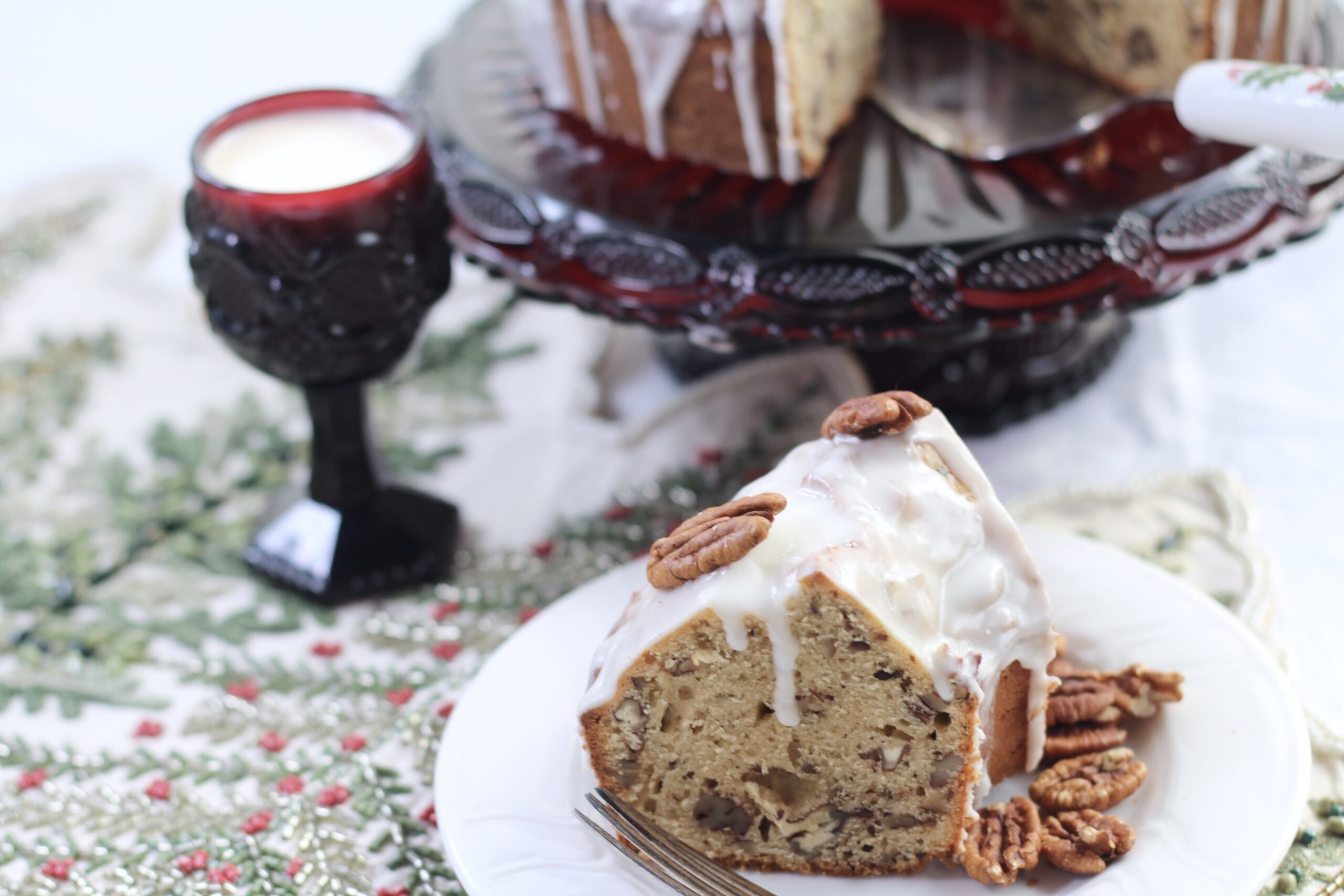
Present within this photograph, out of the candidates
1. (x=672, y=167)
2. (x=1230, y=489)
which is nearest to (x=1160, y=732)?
(x=1230, y=489)

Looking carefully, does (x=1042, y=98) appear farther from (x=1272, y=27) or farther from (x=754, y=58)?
(x=754, y=58)

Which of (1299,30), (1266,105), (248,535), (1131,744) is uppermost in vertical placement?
(1266,105)

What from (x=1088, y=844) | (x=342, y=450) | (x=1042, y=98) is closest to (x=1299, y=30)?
(x=1042, y=98)

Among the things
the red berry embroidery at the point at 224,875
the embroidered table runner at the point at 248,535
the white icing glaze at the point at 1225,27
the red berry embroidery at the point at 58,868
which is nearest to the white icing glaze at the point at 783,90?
the embroidered table runner at the point at 248,535

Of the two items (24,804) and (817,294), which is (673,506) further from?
(24,804)

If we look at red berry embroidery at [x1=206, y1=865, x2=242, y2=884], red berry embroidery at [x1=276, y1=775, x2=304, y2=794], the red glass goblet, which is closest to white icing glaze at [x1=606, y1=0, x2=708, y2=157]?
the red glass goblet
